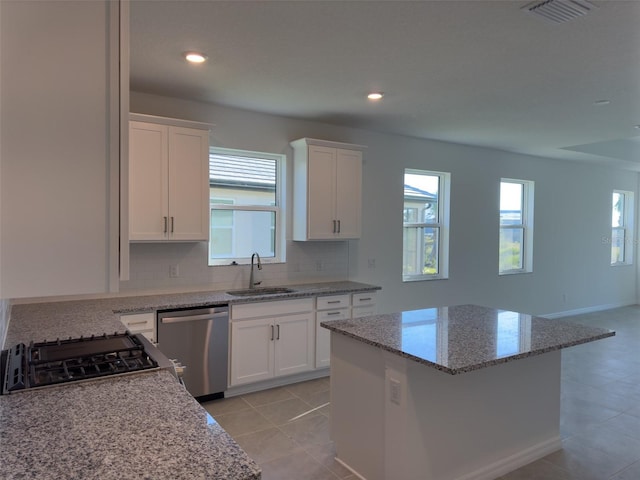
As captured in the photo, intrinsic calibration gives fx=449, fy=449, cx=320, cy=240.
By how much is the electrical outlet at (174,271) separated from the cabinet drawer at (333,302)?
1.30 metres

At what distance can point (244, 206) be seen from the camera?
445 centimetres

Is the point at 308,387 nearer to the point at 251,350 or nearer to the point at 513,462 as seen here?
the point at 251,350

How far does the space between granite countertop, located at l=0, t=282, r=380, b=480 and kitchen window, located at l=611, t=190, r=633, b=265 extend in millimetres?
9188

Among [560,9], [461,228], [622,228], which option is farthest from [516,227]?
[560,9]

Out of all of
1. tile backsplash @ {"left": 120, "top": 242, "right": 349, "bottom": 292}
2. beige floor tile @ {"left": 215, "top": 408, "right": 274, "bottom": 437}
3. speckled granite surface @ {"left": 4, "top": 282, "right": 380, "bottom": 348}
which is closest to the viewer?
speckled granite surface @ {"left": 4, "top": 282, "right": 380, "bottom": 348}

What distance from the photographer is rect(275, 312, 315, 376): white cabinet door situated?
13.2 feet

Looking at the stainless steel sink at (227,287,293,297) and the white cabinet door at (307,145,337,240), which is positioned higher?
the white cabinet door at (307,145,337,240)

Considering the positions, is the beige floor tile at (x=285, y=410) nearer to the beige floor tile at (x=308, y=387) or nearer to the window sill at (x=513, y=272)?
the beige floor tile at (x=308, y=387)

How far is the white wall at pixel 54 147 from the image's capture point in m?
1.09

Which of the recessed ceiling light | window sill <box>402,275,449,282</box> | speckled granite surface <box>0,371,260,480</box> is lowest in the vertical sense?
window sill <box>402,275,449,282</box>

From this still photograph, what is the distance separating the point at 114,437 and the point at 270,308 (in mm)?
2712

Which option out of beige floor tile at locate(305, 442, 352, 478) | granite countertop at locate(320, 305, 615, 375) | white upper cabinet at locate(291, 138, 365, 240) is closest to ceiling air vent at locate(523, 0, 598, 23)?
granite countertop at locate(320, 305, 615, 375)

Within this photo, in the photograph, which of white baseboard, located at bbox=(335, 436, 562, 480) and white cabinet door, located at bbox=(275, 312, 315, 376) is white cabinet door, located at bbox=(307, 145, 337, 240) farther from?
white baseboard, located at bbox=(335, 436, 562, 480)

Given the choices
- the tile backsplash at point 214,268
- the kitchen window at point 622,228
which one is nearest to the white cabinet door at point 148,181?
the tile backsplash at point 214,268
